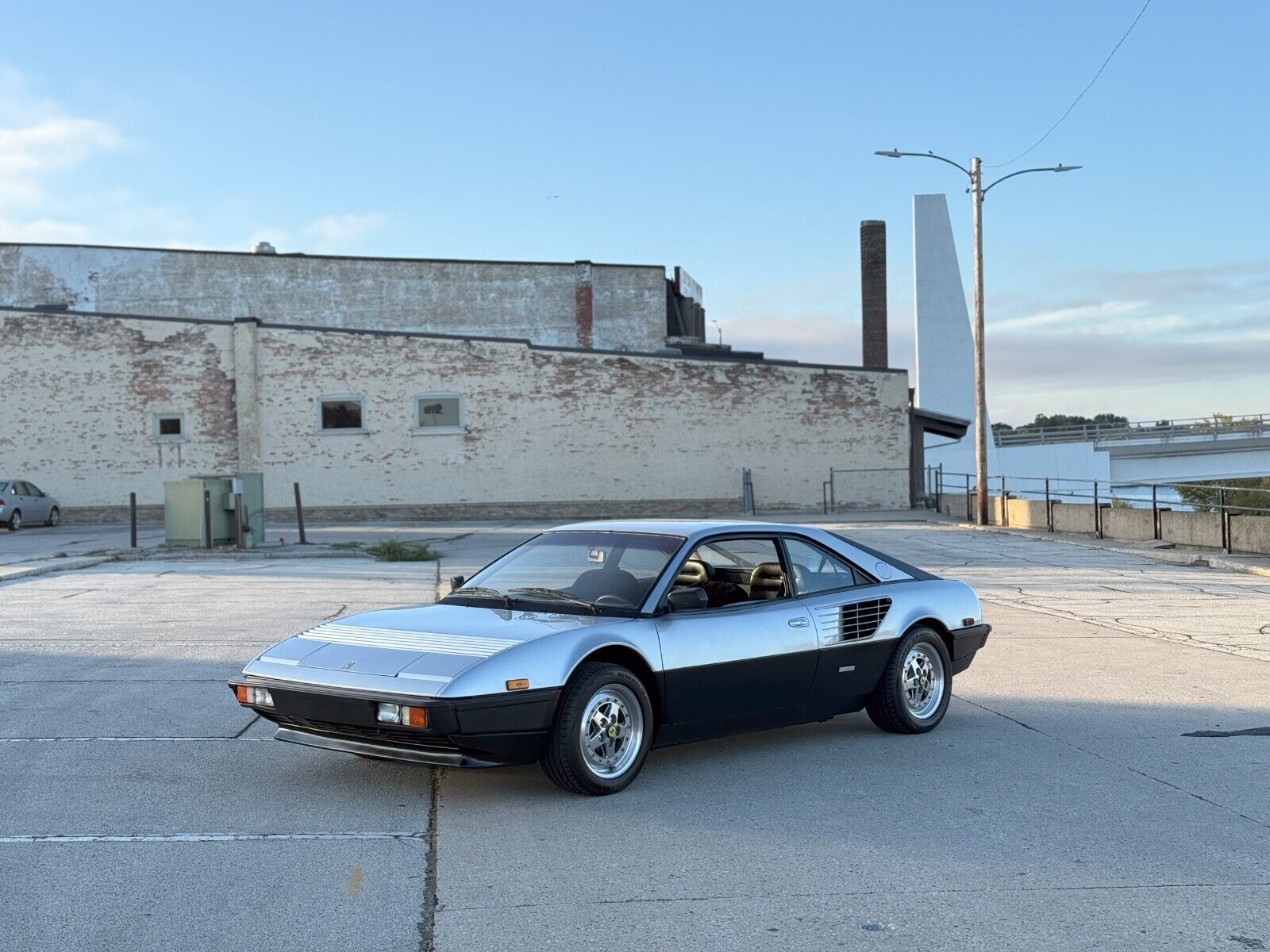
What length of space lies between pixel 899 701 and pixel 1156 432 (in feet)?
248

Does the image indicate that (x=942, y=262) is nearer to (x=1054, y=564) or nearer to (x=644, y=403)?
(x=644, y=403)

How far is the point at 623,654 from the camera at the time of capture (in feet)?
22.4

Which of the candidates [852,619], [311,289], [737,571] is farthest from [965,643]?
[311,289]

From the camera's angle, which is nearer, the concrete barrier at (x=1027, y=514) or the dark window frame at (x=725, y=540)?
the dark window frame at (x=725, y=540)

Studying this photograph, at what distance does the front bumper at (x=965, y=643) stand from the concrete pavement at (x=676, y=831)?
39cm

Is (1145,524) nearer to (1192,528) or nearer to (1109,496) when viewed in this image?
→ (1192,528)

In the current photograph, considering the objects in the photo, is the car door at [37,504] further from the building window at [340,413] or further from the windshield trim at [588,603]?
the windshield trim at [588,603]

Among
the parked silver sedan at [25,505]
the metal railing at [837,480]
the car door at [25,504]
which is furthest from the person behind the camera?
the metal railing at [837,480]

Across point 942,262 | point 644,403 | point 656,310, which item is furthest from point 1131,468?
point 644,403

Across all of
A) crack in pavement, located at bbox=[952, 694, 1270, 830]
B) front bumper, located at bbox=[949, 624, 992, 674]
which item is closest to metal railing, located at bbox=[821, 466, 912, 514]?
crack in pavement, located at bbox=[952, 694, 1270, 830]

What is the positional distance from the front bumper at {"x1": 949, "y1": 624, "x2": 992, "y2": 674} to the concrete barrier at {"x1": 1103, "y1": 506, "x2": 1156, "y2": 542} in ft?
62.4

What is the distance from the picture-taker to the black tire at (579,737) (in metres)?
6.40

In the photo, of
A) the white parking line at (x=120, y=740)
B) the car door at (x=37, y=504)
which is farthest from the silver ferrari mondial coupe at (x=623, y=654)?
Answer: the car door at (x=37, y=504)

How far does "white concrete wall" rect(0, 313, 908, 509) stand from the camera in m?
43.1
